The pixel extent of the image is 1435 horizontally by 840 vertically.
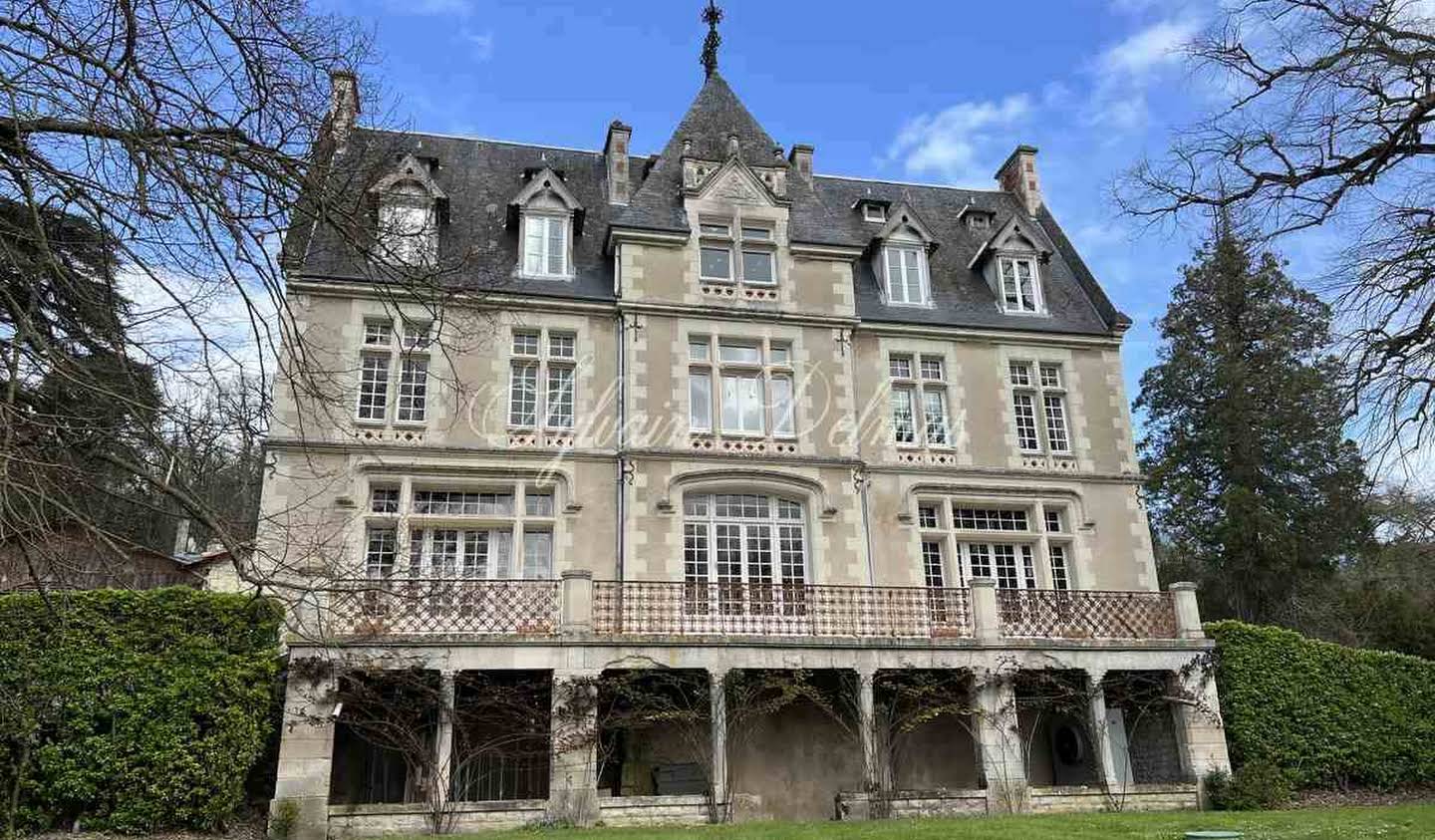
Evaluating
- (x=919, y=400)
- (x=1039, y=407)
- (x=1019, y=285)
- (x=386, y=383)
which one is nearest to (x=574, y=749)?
(x=386, y=383)

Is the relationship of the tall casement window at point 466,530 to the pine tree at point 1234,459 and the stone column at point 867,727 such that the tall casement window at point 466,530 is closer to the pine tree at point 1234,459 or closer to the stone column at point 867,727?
the stone column at point 867,727

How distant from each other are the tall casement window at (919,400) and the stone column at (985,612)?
3541 millimetres

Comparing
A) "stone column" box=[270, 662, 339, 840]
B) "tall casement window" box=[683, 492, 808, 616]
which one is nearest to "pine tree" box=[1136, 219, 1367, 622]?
"tall casement window" box=[683, 492, 808, 616]

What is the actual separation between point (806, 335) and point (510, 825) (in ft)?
30.9

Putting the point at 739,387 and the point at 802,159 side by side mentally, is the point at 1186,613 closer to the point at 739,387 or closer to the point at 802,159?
the point at 739,387

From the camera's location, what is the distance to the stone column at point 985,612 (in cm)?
1554

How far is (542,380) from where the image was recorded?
17562mm

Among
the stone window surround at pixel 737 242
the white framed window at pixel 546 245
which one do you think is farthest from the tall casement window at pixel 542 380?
the stone window surround at pixel 737 242

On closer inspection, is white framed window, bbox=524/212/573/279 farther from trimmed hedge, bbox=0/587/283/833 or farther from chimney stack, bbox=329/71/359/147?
chimney stack, bbox=329/71/359/147

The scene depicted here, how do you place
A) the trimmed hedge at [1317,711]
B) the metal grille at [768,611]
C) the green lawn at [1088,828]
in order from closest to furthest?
the green lawn at [1088,828], the metal grille at [768,611], the trimmed hedge at [1317,711]

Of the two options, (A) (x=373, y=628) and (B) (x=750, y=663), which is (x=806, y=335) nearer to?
(B) (x=750, y=663)

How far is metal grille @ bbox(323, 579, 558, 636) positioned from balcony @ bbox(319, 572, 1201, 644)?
0.02m

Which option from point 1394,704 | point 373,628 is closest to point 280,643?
point 373,628

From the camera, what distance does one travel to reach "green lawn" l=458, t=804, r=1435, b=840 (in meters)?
10.6
